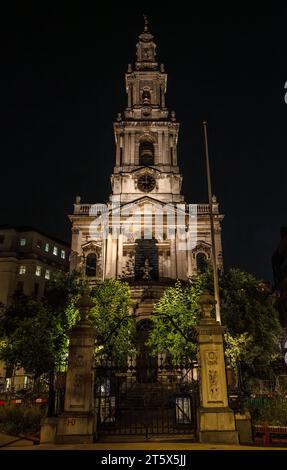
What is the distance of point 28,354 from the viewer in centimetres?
2805

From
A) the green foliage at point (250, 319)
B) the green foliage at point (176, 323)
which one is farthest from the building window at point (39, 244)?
the green foliage at point (250, 319)

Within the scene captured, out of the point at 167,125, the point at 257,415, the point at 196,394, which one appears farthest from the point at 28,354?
the point at 167,125

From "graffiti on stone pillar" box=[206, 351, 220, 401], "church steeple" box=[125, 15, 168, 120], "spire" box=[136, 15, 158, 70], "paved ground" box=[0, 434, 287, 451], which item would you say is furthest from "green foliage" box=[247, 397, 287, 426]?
"spire" box=[136, 15, 158, 70]

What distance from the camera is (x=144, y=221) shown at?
1806 inches

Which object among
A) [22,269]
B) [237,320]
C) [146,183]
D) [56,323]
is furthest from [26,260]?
[237,320]

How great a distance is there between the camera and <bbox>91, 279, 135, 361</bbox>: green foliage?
3041 centimetres

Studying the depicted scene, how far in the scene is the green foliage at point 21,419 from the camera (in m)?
14.4

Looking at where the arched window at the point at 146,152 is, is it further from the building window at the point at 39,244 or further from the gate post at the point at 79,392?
the gate post at the point at 79,392

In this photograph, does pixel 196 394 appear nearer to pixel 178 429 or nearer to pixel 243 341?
pixel 178 429

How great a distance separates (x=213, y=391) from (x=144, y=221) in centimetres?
3427

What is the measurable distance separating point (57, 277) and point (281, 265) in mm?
50256

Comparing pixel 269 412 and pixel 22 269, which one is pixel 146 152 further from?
pixel 269 412

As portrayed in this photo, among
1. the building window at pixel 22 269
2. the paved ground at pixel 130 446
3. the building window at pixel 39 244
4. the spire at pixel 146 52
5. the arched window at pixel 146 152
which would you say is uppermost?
the spire at pixel 146 52

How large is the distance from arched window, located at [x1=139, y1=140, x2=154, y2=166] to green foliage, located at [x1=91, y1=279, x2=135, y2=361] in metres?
22.9
